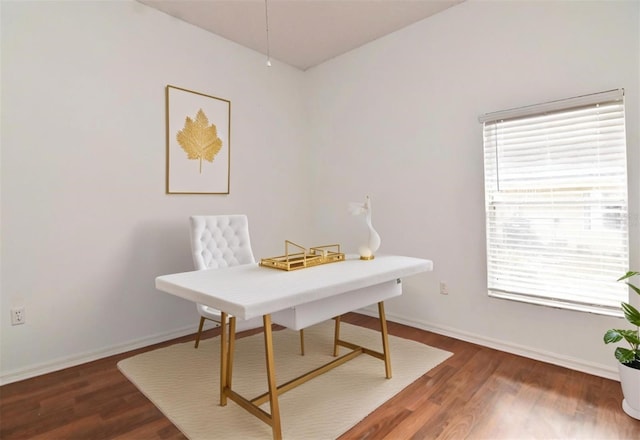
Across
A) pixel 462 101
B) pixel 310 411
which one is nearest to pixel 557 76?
pixel 462 101

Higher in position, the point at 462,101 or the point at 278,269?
the point at 462,101

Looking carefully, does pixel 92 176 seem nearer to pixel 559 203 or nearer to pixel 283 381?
pixel 283 381

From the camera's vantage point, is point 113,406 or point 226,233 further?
point 226,233

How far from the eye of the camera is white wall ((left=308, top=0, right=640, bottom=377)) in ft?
7.11

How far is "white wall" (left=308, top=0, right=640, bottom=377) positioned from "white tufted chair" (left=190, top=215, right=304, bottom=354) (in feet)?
4.13

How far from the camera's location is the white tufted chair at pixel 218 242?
102 inches

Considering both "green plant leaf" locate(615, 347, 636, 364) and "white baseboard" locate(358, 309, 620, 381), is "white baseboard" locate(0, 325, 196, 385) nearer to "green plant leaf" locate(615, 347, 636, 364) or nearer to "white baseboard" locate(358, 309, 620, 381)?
"white baseboard" locate(358, 309, 620, 381)

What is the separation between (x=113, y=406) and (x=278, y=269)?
1.15m

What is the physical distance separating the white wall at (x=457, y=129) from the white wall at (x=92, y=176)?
1.21 metres

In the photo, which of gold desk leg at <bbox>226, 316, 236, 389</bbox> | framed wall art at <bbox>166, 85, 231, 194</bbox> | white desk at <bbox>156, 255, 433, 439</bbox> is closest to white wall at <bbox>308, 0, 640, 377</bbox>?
white desk at <bbox>156, 255, 433, 439</bbox>

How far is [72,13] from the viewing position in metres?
2.41

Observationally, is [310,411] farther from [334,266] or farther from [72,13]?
[72,13]

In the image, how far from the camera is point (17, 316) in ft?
7.23

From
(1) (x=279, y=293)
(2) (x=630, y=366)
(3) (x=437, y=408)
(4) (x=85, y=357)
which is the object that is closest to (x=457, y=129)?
(2) (x=630, y=366)
